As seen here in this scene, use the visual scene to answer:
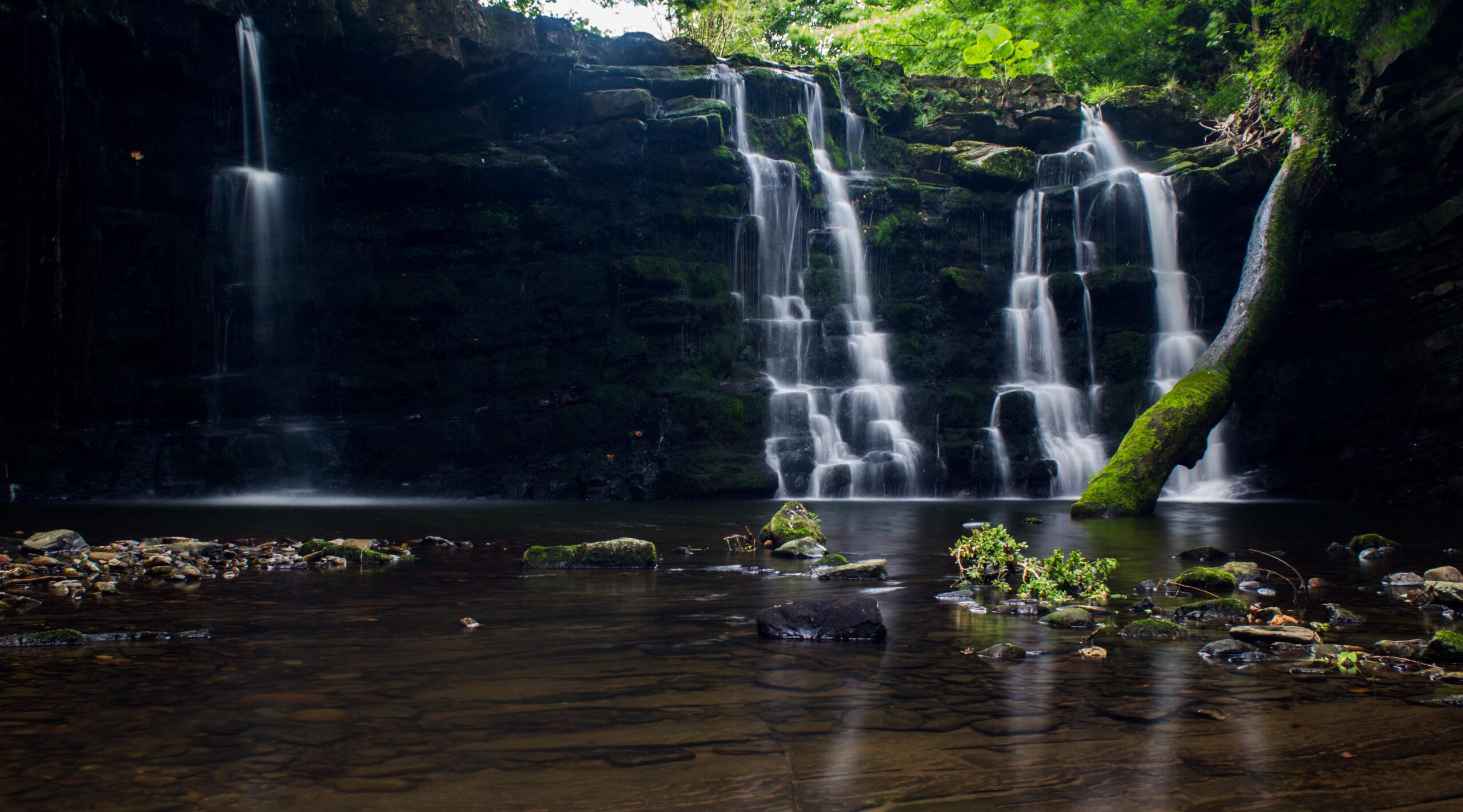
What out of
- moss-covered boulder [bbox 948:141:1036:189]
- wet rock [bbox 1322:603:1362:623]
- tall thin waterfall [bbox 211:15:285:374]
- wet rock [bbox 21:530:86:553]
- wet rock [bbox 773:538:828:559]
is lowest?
wet rock [bbox 1322:603:1362:623]

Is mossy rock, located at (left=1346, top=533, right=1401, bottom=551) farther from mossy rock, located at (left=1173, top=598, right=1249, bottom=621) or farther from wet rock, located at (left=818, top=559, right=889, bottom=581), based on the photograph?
wet rock, located at (left=818, top=559, right=889, bottom=581)

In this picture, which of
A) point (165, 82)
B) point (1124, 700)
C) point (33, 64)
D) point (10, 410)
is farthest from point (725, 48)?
point (1124, 700)

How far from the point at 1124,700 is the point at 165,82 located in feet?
72.9

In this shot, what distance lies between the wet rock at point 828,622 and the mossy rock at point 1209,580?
274 centimetres

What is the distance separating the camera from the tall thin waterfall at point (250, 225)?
20.0 m

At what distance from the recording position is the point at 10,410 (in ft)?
57.3

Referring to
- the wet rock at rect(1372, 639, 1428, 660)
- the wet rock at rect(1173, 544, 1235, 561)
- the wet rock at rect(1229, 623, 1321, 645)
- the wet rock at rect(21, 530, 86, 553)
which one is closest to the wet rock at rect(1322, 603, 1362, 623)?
the wet rock at rect(1372, 639, 1428, 660)

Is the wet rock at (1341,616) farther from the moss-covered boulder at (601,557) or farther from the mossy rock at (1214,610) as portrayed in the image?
the moss-covered boulder at (601,557)

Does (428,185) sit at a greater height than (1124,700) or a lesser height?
greater

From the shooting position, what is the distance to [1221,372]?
1597 cm

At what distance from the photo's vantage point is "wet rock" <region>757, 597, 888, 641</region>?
475 cm

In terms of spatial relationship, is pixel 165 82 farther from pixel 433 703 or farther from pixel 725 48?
pixel 433 703

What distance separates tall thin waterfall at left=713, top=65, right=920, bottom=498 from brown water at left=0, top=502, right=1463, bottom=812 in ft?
42.8

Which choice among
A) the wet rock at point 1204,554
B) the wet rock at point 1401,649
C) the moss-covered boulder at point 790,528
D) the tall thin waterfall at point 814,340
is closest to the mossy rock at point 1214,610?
the wet rock at point 1401,649
